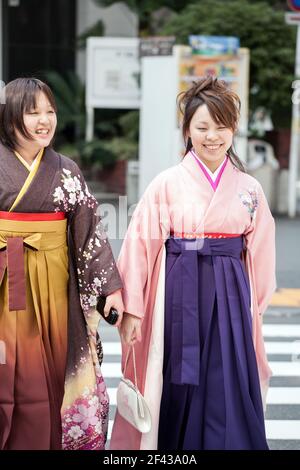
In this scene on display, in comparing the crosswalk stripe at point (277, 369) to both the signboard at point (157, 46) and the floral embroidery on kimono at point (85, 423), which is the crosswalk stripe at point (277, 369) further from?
the signboard at point (157, 46)

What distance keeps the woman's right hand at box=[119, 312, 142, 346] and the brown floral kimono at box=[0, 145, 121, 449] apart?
13 cm

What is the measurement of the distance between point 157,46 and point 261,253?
9.45 meters

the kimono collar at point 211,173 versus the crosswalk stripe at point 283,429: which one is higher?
the kimono collar at point 211,173

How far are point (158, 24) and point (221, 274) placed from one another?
50.3ft

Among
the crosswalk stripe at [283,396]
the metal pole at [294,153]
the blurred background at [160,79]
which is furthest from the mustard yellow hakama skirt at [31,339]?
the metal pole at [294,153]

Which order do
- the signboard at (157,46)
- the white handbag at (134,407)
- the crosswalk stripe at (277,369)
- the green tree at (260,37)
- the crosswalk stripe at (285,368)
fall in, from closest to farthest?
1. the white handbag at (134,407)
2. the crosswalk stripe at (277,369)
3. the crosswalk stripe at (285,368)
4. the signboard at (157,46)
5. the green tree at (260,37)

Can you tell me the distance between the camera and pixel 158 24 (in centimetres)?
1817

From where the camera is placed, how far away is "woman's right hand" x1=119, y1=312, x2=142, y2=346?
368 cm

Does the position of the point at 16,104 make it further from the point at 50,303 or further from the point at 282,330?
the point at 282,330

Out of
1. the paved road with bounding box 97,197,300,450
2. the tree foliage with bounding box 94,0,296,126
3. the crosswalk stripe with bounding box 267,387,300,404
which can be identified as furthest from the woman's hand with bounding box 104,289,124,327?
the tree foliage with bounding box 94,0,296,126

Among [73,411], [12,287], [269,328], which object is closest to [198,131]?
[12,287]

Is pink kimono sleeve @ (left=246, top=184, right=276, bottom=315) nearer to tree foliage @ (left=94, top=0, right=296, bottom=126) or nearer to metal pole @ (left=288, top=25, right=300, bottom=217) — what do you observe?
metal pole @ (left=288, top=25, right=300, bottom=217)

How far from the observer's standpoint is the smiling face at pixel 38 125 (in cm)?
347

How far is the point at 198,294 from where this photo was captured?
12.0 feet
